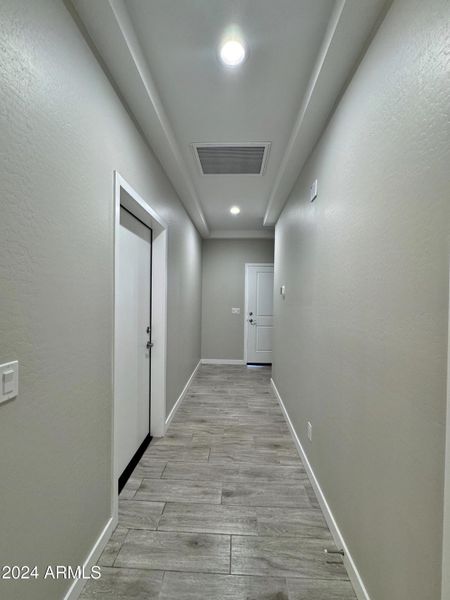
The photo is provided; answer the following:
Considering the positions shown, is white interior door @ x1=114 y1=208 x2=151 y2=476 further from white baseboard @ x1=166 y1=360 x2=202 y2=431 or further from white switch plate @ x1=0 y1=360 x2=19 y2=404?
white switch plate @ x1=0 y1=360 x2=19 y2=404

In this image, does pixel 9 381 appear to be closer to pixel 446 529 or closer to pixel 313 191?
pixel 446 529

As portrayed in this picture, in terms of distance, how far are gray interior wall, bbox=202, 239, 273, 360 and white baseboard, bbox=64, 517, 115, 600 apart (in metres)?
4.15

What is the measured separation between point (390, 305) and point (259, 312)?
4.55 m

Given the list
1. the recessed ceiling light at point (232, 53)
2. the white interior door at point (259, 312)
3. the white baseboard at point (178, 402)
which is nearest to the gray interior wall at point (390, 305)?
the recessed ceiling light at point (232, 53)

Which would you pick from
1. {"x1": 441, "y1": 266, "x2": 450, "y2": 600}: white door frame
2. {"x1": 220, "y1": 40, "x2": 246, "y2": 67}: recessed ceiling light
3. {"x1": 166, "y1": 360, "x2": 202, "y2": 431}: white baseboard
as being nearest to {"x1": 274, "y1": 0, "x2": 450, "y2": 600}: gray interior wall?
{"x1": 441, "y1": 266, "x2": 450, "y2": 600}: white door frame

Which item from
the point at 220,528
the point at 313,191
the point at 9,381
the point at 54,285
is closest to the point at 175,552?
the point at 220,528

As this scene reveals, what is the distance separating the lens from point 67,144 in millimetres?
1120

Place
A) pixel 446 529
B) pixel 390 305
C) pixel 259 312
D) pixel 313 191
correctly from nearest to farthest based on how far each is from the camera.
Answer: pixel 446 529, pixel 390 305, pixel 313 191, pixel 259 312

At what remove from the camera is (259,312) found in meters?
5.58

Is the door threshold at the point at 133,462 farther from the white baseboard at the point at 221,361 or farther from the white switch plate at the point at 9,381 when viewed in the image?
the white baseboard at the point at 221,361

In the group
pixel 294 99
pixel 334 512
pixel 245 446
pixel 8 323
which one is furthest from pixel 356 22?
pixel 245 446

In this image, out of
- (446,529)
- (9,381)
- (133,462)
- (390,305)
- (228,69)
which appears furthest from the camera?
(133,462)

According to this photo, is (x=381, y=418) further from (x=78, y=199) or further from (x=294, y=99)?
(x=294, y=99)

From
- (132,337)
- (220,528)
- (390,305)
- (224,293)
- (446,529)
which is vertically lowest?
(220,528)
